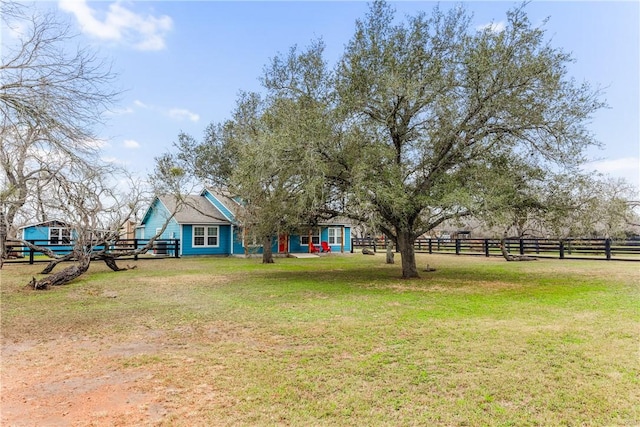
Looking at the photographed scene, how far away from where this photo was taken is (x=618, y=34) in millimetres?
9922

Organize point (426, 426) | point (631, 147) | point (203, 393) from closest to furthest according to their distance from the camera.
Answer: point (426, 426), point (203, 393), point (631, 147)

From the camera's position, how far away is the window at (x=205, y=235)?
24719 mm

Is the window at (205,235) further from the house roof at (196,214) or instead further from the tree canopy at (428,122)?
the tree canopy at (428,122)

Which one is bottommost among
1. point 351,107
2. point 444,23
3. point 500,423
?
point 500,423

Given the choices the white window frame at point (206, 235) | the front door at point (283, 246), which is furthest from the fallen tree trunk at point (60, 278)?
the front door at point (283, 246)

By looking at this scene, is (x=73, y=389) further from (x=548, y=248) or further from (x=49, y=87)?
(x=548, y=248)

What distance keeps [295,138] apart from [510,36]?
633cm

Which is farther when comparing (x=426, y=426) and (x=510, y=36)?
(x=510, y=36)

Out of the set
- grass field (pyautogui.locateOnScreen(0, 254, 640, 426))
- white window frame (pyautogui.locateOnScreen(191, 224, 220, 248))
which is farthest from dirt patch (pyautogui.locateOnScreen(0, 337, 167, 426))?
white window frame (pyautogui.locateOnScreen(191, 224, 220, 248))

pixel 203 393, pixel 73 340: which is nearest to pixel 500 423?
pixel 203 393

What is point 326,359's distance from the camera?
460 centimetres

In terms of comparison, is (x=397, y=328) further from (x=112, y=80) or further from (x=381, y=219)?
(x=112, y=80)

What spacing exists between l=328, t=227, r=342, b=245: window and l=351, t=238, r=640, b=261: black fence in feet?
20.0

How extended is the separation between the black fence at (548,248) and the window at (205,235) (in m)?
10.8
